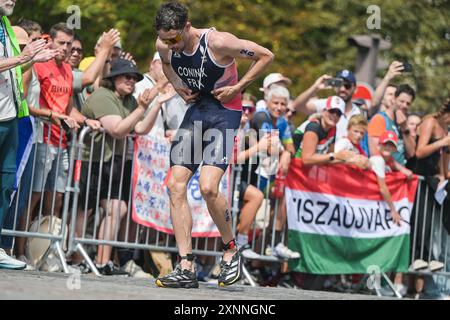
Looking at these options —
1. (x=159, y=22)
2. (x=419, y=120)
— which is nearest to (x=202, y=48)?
(x=159, y=22)

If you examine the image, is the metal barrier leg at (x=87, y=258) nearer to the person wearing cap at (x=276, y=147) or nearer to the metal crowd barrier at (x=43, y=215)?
the metal crowd barrier at (x=43, y=215)

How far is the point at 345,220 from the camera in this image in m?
13.7

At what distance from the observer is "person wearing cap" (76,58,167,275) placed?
39.5ft

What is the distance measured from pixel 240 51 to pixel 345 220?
454 cm

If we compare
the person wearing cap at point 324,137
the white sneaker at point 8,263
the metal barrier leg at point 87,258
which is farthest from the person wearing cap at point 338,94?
the white sneaker at point 8,263

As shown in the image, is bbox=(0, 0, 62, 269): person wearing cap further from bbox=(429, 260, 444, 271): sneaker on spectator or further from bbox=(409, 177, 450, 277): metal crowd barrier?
bbox=(429, 260, 444, 271): sneaker on spectator

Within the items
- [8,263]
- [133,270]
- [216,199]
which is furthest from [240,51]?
[133,270]

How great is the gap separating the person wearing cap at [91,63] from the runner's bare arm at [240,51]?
298 cm

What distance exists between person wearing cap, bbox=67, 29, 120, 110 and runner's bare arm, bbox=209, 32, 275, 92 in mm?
2982

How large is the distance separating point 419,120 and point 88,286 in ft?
24.6

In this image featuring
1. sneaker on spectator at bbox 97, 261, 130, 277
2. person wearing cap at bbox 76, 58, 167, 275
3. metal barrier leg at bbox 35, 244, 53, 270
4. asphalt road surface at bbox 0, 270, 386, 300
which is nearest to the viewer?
asphalt road surface at bbox 0, 270, 386, 300

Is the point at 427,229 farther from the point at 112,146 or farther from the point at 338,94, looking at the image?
the point at 112,146

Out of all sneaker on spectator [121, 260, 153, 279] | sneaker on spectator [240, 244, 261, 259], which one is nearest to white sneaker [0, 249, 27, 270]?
sneaker on spectator [121, 260, 153, 279]

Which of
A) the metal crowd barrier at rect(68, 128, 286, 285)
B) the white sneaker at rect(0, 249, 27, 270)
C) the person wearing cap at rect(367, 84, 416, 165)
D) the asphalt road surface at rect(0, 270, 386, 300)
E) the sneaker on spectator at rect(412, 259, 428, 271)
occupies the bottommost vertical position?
the asphalt road surface at rect(0, 270, 386, 300)
